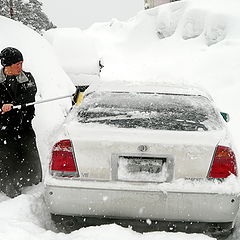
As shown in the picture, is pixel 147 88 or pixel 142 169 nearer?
pixel 142 169

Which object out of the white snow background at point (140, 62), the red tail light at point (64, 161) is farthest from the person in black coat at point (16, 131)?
the red tail light at point (64, 161)

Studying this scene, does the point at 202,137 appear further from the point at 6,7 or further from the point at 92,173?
the point at 6,7

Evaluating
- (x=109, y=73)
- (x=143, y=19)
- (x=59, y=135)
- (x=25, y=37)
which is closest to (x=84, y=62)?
(x=25, y=37)

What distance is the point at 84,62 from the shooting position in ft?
41.4

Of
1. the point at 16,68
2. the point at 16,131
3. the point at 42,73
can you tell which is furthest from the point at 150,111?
the point at 42,73

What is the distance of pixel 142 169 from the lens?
3150mm

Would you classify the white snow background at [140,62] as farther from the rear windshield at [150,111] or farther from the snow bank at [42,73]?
the rear windshield at [150,111]

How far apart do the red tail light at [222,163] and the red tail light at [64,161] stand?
1.10 metres

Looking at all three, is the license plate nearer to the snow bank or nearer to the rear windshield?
the rear windshield

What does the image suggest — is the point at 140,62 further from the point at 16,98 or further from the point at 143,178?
the point at 143,178

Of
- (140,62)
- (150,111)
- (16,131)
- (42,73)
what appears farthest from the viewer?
(140,62)

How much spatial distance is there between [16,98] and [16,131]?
0.40m

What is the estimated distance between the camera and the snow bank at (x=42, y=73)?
7258 mm

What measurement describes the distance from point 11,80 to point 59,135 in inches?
54.9
